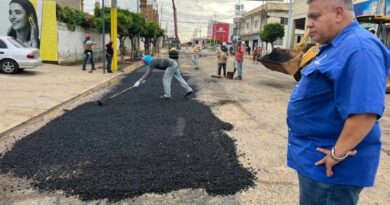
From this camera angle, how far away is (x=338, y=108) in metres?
1.90

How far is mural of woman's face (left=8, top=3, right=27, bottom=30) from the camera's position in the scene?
20047 millimetres

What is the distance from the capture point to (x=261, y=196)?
4273 millimetres

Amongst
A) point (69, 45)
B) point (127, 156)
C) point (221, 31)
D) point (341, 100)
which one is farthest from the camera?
point (221, 31)

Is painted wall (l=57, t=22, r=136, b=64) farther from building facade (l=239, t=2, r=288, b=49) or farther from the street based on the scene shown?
building facade (l=239, t=2, r=288, b=49)

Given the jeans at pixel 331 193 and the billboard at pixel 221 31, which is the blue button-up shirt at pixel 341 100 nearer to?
the jeans at pixel 331 193

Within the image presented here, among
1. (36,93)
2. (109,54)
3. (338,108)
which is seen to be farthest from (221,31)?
(338,108)

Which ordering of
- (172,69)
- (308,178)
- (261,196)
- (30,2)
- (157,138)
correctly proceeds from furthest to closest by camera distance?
(30,2), (172,69), (157,138), (261,196), (308,178)

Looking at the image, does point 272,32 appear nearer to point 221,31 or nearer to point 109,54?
point 109,54

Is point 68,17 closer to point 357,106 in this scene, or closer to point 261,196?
point 261,196

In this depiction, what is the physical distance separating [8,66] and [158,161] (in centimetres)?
1208

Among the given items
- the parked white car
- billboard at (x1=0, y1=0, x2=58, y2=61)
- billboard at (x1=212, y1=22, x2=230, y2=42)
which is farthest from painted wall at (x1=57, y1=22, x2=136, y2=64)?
billboard at (x1=212, y1=22, x2=230, y2=42)

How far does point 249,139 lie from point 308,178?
4.79 meters

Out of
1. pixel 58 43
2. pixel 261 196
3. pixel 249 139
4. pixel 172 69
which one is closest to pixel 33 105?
pixel 172 69

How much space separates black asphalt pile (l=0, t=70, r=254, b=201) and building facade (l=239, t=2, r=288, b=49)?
51656 mm
